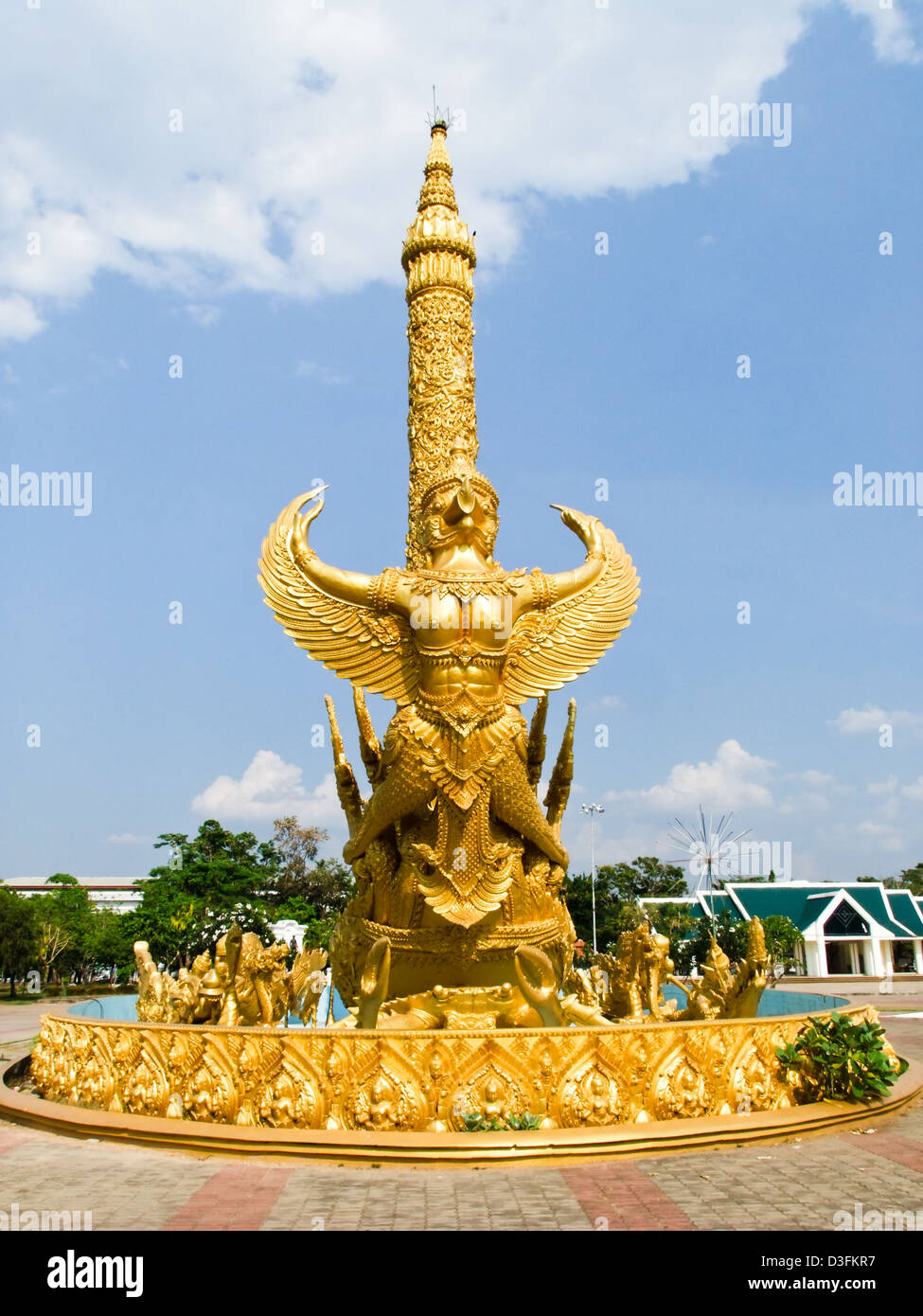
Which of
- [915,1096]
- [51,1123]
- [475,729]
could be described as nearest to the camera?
[51,1123]

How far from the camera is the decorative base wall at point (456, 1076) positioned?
5891mm

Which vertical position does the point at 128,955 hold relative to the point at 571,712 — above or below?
below

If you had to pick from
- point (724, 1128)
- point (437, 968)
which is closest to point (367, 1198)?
point (724, 1128)

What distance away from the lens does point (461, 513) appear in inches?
340

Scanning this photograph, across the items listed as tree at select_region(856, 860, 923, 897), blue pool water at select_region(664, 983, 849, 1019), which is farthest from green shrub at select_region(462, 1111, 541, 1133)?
tree at select_region(856, 860, 923, 897)

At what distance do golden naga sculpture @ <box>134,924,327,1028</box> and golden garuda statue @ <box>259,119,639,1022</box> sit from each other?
463 mm

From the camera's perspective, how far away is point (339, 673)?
8719mm

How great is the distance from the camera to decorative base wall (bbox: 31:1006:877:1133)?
589 centimetres

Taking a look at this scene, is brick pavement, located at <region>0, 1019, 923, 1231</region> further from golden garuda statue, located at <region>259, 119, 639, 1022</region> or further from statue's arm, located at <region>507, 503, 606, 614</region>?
statue's arm, located at <region>507, 503, 606, 614</region>

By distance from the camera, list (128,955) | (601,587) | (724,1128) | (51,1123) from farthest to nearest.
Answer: (128,955), (601,587), (51,1123), (724,1128)

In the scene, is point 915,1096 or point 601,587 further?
point 601,587

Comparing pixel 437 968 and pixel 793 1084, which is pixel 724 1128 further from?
pixel 437 968

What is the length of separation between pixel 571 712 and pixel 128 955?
77.1 ft

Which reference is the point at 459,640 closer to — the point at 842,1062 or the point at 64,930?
the point at 842,1062
